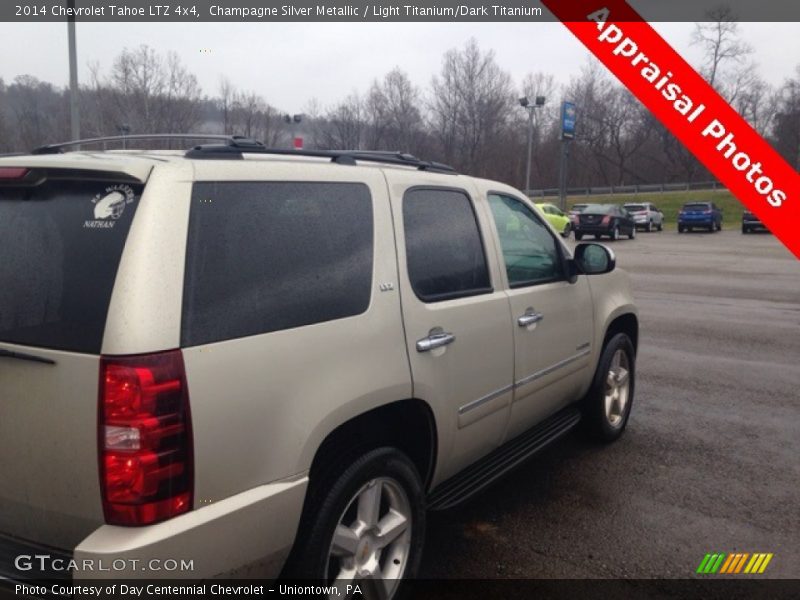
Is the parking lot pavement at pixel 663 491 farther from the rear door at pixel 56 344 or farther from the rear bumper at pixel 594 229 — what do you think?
the rear bumper at pixel 594 229

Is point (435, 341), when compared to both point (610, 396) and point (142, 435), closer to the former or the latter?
point (142, 435)

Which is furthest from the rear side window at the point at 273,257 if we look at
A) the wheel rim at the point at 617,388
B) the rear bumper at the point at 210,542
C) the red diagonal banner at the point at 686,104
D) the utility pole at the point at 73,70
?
the utility pole at the point at 73,70

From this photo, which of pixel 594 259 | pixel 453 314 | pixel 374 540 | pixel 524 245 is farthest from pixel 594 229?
pixel 374 540

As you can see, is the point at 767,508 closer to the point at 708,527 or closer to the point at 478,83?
the point at 708,527

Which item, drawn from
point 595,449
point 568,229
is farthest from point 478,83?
point 595,449

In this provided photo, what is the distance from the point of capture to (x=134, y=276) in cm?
201

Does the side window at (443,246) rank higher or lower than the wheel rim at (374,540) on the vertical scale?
higher

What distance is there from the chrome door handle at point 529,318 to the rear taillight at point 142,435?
207cm

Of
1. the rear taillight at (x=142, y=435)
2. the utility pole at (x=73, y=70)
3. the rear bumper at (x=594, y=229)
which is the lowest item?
the rear bumper at (x=594, y=229)

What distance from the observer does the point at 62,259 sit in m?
2.15

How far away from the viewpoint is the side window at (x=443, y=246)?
3053mm

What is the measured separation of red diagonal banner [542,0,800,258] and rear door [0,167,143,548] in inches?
159

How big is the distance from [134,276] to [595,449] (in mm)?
3832

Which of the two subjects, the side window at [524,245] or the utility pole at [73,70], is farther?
the utility pole at [73,70]
